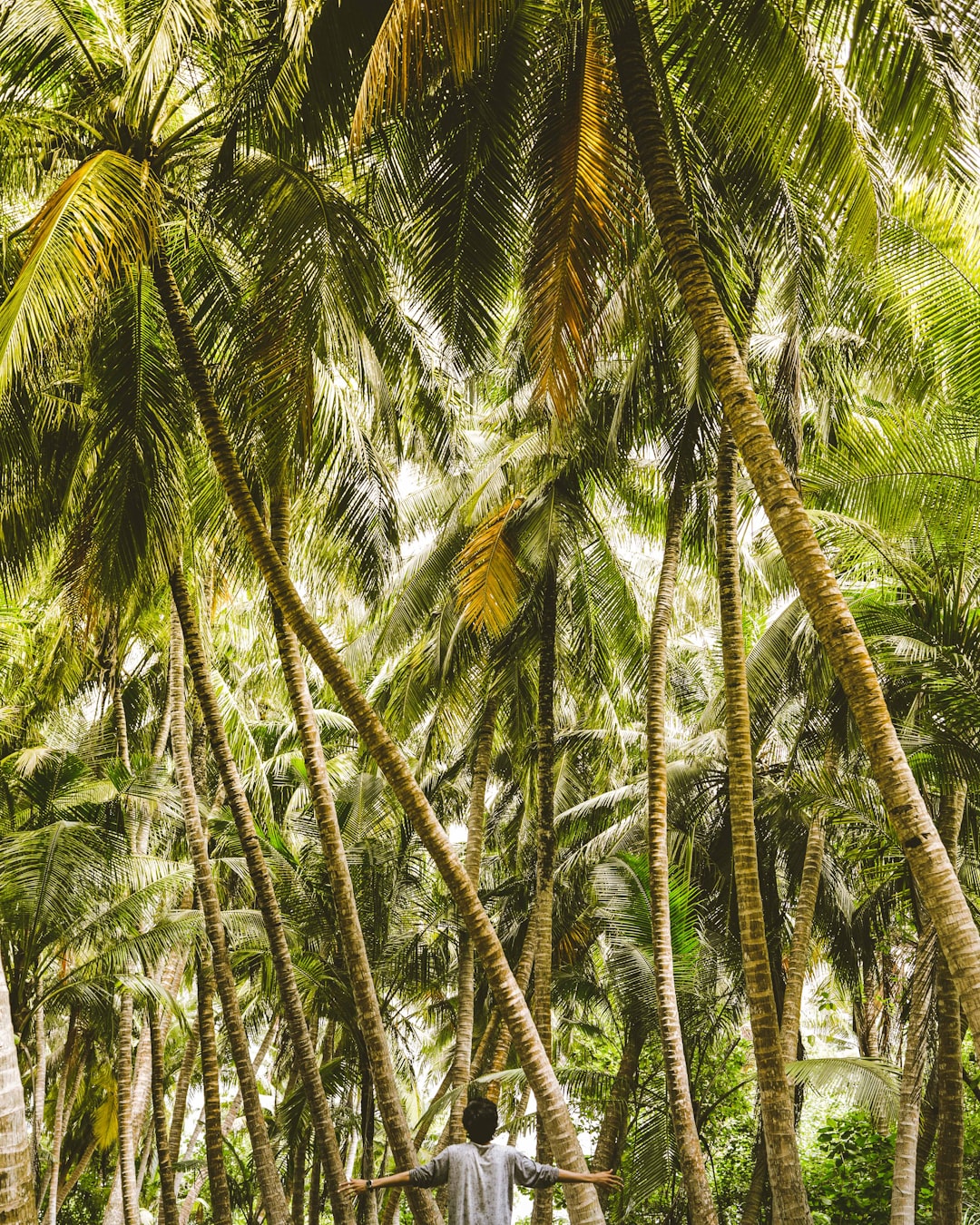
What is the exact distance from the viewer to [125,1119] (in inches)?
472

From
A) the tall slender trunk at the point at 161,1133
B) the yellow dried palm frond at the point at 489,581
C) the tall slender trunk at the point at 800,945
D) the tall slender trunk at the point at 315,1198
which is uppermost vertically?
the yellow dried palm frond at the point at 489,581

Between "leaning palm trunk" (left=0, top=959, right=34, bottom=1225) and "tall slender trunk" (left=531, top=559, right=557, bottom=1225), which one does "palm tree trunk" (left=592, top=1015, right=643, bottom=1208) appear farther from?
"leaning palm trunk" (left=0, top=959, right=34, bottom=1225)

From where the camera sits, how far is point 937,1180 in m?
8.39

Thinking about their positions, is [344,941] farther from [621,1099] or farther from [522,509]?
[621,1099]

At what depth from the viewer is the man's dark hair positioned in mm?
4824

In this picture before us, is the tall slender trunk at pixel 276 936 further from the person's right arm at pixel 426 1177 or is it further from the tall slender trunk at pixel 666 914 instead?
the person's right arm at pixel 426 1177

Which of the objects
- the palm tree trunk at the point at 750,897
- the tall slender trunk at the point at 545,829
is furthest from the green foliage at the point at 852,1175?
the palm tree trunk at the point at 750,897

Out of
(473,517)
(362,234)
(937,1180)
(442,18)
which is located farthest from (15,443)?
(937,1180)

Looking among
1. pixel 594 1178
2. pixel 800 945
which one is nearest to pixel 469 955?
pixel 800 945

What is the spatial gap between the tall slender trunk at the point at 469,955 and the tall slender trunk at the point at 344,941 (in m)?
2.17

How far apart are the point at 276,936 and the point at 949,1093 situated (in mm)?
5762

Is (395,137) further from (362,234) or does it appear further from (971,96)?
(971,96)

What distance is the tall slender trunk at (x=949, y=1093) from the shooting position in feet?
26.5

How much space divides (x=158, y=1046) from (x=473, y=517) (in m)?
8.83
